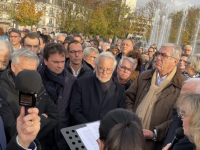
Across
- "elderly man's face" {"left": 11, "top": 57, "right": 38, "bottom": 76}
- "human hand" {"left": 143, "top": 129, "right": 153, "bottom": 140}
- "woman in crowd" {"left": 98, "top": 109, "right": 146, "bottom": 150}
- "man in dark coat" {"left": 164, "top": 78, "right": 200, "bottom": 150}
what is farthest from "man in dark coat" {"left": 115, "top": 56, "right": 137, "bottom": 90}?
"woman in crowd" {"left": 98, "top": 109, "right": 146, "bottom": 150}

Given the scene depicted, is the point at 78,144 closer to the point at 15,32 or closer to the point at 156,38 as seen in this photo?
the point at 15,32

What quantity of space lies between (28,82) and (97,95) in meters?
1.75

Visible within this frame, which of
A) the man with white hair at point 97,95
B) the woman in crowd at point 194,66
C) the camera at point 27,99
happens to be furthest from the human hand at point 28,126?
the woman in crowd at point 194,66

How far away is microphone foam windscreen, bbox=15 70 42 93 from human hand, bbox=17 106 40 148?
0.43ft

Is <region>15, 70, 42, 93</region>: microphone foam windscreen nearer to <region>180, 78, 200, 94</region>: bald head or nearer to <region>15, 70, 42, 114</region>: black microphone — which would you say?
<region>15, 70, 42, 114</region>: black microphone

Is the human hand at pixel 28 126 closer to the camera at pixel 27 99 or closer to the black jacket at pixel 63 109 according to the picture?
the camera at pixel 27 99

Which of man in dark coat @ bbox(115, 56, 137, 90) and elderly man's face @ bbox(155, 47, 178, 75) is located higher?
elderly man's face @ bbox(155, 47, 178, 75)

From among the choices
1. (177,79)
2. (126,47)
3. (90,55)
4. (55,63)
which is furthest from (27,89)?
(126,47)

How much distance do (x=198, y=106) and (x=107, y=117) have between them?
882 millimetres

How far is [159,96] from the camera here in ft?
10.1

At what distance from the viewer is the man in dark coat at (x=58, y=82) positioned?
120 inches

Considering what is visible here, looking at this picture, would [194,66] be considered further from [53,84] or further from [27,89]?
[27,89]

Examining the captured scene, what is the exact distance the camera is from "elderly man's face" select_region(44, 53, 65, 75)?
10.7 feet

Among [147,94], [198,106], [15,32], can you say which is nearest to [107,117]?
[198,106]
